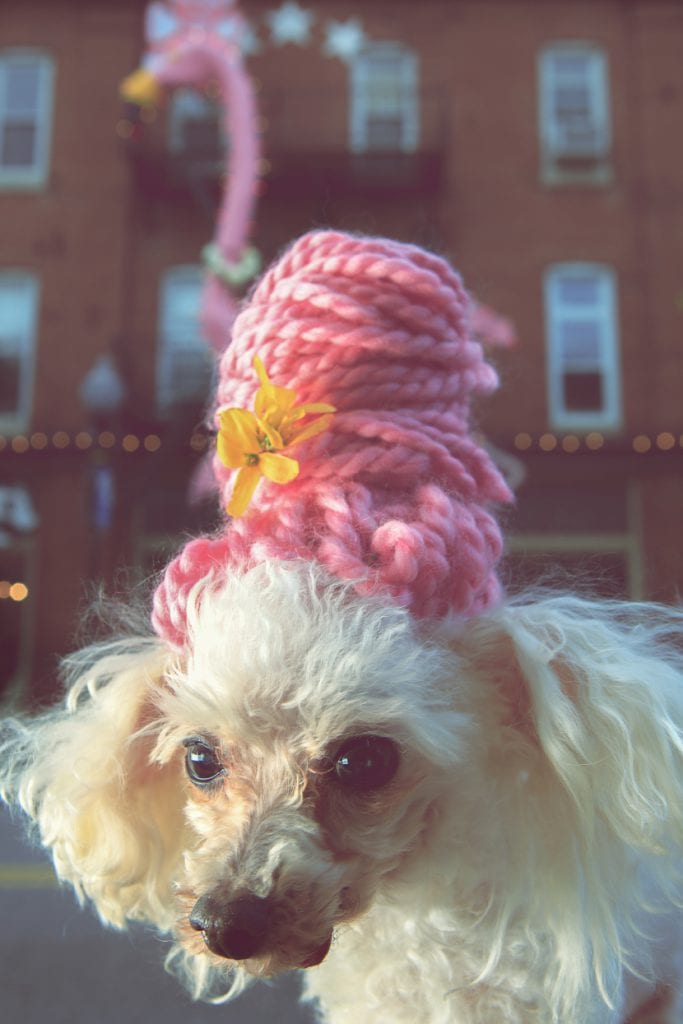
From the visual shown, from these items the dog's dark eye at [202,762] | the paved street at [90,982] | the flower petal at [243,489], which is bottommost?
the paved street at [90,982]

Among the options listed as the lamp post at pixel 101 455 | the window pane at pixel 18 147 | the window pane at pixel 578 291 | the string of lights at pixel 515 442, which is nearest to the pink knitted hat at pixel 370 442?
the lamp post at pixel 101 455

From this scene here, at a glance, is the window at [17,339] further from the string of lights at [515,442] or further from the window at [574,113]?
the window at [574,113]

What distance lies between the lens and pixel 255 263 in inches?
314

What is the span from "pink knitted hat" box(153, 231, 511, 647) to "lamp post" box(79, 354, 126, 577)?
25.2ft

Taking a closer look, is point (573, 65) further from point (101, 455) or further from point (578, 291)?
point (101, 455)

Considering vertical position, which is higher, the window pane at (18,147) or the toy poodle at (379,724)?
the window pane at (18,147)

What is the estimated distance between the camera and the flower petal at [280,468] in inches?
55.1

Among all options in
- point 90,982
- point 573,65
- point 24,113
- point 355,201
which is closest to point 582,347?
point 355,201

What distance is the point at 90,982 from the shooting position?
3.00 m

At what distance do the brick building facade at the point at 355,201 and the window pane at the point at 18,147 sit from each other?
0.03 meters

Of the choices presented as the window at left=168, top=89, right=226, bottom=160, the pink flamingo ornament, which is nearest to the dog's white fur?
the pink flamingo ornament

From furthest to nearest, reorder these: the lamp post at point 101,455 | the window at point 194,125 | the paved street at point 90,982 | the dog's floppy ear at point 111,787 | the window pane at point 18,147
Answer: the window pane at point 18,147 < the window at point 194,125 < the lamp post at point 101,455 < the paved street at point 90,982 < the dog's floppy ear at point 111,787

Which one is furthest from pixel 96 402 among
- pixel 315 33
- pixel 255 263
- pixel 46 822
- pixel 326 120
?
pixel 46 822

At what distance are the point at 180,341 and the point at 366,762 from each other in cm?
1004
